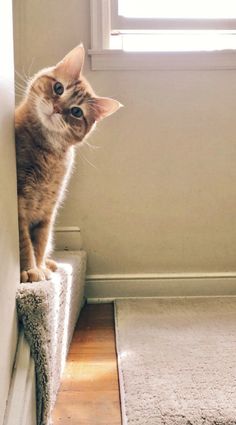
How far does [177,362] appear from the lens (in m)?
1.04

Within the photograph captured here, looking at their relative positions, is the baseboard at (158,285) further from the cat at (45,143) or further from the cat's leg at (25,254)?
the cat's leg at (25,254)

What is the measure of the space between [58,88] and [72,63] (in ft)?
0.34

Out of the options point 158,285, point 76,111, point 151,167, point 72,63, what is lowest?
point 158,285

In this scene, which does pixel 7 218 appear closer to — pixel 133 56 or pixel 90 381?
pixel 90 381

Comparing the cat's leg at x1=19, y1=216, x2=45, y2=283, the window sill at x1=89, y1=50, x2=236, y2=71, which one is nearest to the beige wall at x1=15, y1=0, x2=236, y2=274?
the window sill at x1=89, y1=50, x2=236, y2=71

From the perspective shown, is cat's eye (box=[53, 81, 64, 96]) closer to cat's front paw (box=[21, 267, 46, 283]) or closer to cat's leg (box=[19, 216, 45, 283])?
cat's leg (box=[19, 216, 45, 283])

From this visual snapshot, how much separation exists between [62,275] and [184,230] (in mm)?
864

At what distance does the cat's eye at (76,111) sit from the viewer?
3.66ft

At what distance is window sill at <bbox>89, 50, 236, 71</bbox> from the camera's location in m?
1.71

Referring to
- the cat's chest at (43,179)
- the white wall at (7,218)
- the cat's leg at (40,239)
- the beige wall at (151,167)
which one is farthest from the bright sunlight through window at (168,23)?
the white wall at (7,218)

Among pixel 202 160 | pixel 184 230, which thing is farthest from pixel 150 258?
pixel 202 160

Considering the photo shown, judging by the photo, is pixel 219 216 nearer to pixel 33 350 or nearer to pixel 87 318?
pixel 87 318

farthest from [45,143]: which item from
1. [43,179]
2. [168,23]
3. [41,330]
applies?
[168,23]

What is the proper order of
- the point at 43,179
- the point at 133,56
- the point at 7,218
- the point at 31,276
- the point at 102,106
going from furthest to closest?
the point at 133,56, the point at 102,106, the point at 43,179, the point at 31,276, the point at 7,218
